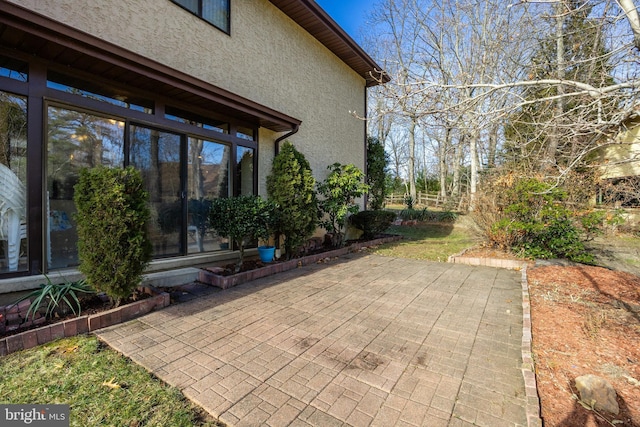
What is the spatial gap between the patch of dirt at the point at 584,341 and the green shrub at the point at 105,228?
4070mm

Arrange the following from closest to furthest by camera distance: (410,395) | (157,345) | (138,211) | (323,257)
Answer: (410,395), (157,345), (138,211), (323,257)

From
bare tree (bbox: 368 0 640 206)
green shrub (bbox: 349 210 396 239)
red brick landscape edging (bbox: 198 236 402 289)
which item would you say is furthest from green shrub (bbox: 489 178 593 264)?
red brick landscape edging (bbox: 198 236 402 289)

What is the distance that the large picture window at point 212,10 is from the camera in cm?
523

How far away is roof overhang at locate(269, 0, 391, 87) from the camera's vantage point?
7.02m

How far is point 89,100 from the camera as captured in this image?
3.96 m

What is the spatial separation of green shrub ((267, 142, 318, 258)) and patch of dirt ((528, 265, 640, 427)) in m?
4.14

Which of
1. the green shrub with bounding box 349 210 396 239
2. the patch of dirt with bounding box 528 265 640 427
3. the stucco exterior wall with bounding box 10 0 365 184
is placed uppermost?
the stucco exterior wall with bounding box 10 0 365 184

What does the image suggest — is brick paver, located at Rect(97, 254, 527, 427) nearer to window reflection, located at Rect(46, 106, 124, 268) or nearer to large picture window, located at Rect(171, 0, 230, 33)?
window reflection, located at Rect(46, 106, 124, 268)

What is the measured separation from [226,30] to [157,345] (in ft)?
19.3

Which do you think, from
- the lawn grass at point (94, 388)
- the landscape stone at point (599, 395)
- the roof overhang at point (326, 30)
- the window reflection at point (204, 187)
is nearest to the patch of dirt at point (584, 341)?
the landscape stone at point (599, 395)

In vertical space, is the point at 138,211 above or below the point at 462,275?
above

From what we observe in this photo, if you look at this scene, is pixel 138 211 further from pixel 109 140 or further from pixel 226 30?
pixel 226 30

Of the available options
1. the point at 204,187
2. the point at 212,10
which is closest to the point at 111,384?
the point at 204,187

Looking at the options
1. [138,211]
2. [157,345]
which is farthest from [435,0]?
[157,345]
